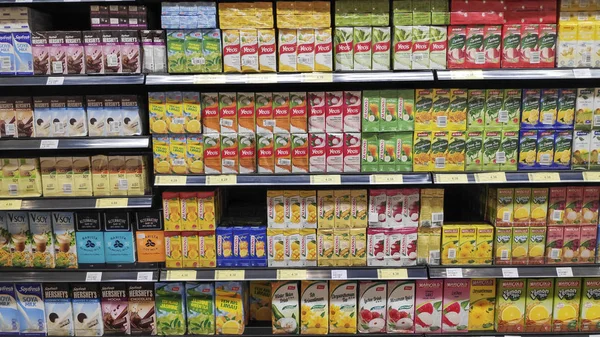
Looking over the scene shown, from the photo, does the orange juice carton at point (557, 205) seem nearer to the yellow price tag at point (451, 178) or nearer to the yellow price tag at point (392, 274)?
the yellow price tag at point (451, 178)

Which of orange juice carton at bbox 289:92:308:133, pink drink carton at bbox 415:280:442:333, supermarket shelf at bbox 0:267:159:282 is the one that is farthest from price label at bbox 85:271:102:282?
pink drink carton at bbox 415:280:442:333

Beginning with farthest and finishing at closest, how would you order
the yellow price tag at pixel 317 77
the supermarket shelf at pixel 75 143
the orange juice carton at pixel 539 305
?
the orange juice carton at pixel 539 305
the supermarket shelf at pixel 75 143
the yellow price tag at pixel 317 77

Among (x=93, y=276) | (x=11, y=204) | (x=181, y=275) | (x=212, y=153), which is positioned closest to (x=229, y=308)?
(x=181, y=275)

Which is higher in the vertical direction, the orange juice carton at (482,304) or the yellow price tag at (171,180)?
the yellow price tag at (171,180)

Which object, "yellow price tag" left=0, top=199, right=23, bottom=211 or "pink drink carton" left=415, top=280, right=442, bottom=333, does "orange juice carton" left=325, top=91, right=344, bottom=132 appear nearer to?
"pink drink carton" left=415, top=280, right=442, bottom=333

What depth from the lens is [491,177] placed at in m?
2.43

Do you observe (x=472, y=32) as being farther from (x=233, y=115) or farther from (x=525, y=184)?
(x=233, y=115)

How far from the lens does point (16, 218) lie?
256cm

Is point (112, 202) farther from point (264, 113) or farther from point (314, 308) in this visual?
point (314, 308)

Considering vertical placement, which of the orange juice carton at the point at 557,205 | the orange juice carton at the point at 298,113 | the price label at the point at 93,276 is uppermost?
the orange juice carton at the point at 298,113

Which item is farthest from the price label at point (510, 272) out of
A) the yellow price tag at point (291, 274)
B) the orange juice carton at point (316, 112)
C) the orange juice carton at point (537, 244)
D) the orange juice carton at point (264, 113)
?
the orange juice carton at point (264, 113)

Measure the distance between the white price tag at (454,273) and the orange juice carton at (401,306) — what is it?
192 mm

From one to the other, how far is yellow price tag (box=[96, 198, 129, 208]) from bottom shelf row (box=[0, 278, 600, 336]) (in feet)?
1.47

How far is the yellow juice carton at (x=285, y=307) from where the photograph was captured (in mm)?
2562
